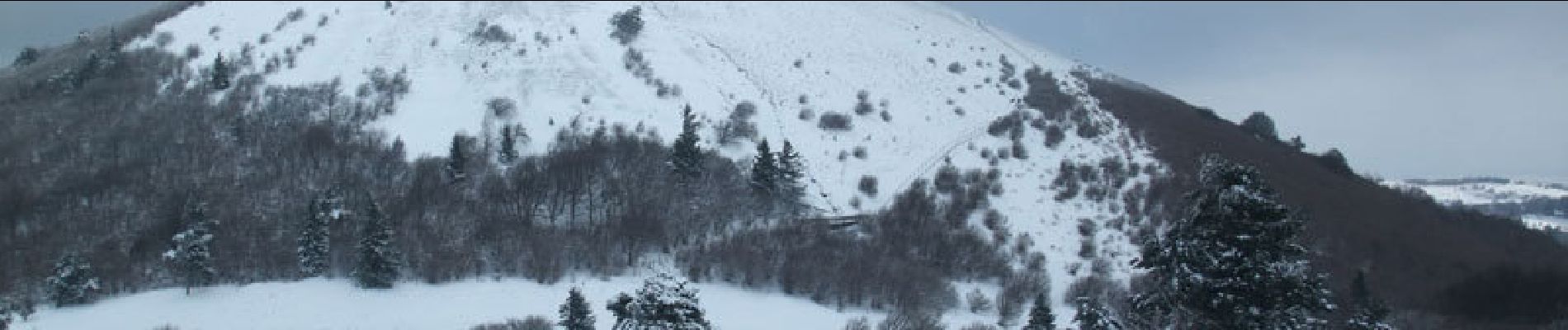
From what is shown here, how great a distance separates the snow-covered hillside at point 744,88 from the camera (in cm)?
5978

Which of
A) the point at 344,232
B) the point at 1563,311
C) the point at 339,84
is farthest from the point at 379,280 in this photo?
the point at 1563,311

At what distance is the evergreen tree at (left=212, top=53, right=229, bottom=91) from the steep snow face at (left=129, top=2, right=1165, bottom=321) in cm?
178

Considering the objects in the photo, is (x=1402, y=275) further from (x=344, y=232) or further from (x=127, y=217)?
(x=127, y=217)

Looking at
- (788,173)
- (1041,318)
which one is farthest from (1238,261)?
(788,173)

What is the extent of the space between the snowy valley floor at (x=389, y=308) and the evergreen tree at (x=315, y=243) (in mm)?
646

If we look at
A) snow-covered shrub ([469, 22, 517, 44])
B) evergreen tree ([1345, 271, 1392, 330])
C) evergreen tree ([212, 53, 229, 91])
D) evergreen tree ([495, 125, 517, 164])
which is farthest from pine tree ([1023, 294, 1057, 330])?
evergreen tree ([212, 53, 229, 91])

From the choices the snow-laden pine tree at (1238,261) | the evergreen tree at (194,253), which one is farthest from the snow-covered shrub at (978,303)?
the evergreen tree at (194,253)

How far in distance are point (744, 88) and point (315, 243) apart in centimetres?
2827

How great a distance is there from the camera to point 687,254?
52250 millimetres

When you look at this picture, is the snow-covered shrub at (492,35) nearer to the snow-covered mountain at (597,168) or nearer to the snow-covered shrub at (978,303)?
the snow-covered mountain at (597,168)

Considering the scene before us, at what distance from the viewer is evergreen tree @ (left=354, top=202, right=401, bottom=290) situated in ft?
157

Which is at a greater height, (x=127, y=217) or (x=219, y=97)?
(x=219, y=97)

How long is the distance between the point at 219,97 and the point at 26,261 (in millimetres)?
15039

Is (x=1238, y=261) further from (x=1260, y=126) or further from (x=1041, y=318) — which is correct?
(x=1260, y=126)
